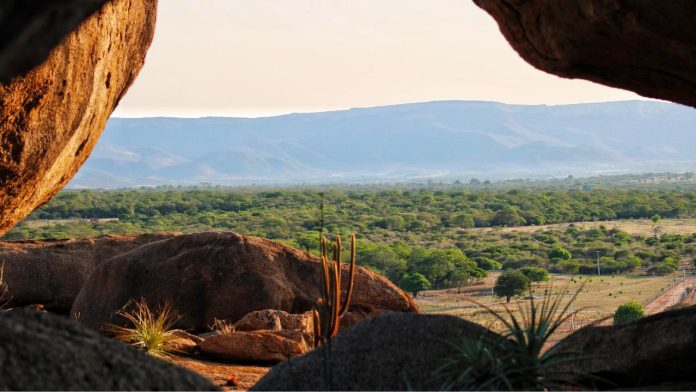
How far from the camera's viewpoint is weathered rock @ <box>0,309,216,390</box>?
5781 mm

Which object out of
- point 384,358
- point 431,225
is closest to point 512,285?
point 384,358

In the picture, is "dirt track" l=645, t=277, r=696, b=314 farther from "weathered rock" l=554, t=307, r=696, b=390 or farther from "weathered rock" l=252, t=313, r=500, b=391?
"weathered rock" l=252, t=313, r=500, b=391

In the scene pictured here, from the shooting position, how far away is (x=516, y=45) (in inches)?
452

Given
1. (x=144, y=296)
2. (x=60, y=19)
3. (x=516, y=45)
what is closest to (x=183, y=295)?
(x=144, y=296)

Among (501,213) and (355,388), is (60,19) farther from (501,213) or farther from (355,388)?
(501,213)

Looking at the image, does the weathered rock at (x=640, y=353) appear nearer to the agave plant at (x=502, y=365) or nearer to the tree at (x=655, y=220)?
the agave plant at (x=502, y=365)

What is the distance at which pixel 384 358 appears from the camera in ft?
29.1

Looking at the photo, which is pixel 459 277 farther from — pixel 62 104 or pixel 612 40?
pixel 612 40

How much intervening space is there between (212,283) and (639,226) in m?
84.0

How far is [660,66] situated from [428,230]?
84180 mm

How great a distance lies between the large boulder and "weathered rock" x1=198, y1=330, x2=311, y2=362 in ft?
8.30

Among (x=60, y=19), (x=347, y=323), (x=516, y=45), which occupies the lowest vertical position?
(x=347, y=323)

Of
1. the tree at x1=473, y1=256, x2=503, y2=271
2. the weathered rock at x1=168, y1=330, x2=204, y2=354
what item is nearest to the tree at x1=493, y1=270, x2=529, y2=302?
the tree at x1=473, y1=256, x2=503, y2=271

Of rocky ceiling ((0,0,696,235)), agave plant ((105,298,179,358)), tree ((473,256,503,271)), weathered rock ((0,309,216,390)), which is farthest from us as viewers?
tree ((473,256,503,271))
